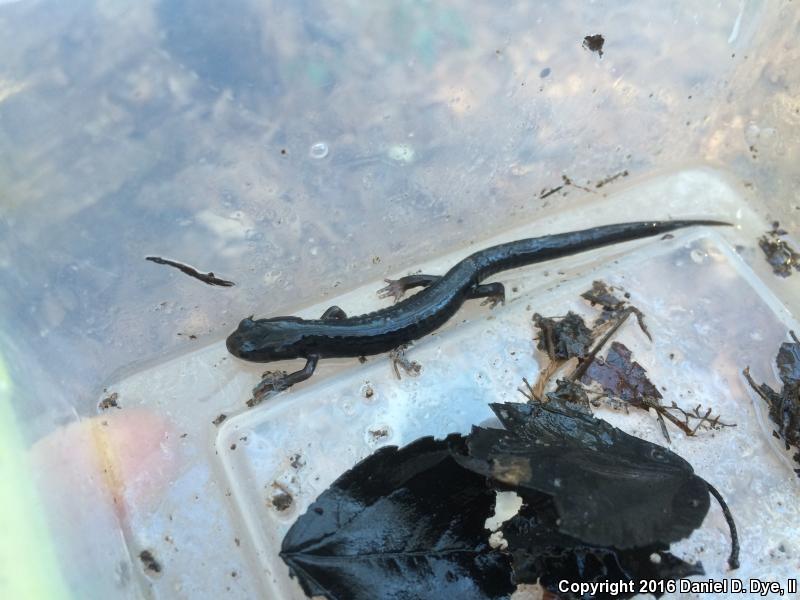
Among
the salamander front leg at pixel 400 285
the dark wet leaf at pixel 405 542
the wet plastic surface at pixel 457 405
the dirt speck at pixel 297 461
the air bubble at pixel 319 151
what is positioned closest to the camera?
the dark wet leaf at pixel 405 542

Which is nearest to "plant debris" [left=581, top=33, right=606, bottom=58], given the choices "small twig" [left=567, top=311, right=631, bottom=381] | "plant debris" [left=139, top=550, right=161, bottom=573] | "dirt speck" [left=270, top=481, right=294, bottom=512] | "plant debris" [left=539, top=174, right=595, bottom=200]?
"plant debris" [left=539, top=174, right=595, bottom=200]

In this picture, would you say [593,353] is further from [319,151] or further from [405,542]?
[319,151]

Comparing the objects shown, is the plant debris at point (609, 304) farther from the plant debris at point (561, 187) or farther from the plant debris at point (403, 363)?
the plant debris at point (403, 363)

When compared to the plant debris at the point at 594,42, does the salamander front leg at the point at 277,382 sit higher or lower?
lower

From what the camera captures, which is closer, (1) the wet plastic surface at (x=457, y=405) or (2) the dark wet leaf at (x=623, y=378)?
(1) the wet plastic surface at (x=457, y=405)

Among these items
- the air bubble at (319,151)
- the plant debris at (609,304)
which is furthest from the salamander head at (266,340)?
the plant debris at (609,304)

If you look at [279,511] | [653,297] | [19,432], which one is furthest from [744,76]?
[19,432]

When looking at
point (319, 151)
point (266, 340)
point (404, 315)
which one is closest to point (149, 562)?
point (266, 340)

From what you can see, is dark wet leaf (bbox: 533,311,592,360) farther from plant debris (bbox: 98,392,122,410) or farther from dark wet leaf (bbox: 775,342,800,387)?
plant debris (bbox: 98,392,122,410)
